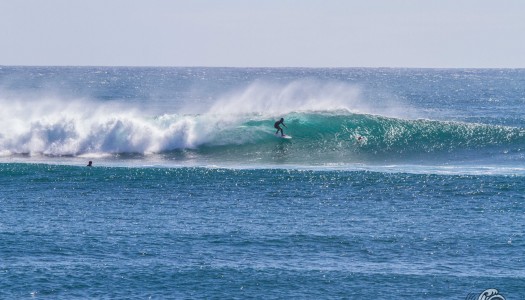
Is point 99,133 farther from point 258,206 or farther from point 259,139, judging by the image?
point 258,206

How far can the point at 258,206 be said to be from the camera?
33.6 metres

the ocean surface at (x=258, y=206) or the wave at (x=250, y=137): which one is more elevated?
the wave at (x=250, y=137)

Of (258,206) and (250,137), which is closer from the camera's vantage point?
(258,206)

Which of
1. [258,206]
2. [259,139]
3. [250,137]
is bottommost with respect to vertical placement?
[258,206]

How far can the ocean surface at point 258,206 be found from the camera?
24141 millimetres

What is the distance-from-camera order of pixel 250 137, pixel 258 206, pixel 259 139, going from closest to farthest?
1. pixel 258 206
2. pixel 259 139
3. pixel 250 137

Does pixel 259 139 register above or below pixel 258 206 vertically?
above

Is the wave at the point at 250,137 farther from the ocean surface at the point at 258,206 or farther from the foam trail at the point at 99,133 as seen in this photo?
the ocean surface at the point at 258,206

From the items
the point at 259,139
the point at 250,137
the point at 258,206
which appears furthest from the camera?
the point at 250,137

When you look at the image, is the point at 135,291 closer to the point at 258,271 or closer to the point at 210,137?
the point at 258,271

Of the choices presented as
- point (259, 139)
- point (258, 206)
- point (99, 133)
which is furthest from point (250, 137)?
point (258, 206)

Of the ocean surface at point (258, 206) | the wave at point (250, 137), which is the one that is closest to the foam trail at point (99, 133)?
the wave at point (250, 137)

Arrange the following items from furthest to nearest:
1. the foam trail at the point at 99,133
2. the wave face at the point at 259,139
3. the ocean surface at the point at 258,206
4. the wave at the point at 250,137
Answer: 1. the foam trail at the point at 99,133
2. the wave at the point at 250,137
3. the wave face at the point at 259,139
4. the ocean surface at the point at 258,206

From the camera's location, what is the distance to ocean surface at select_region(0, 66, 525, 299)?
24.1m
